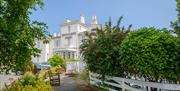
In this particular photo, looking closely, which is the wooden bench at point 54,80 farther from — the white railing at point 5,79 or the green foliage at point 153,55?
the green foliage at point 153,55

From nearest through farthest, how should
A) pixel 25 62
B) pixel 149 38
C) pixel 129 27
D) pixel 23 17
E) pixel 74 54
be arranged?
pixel 23 17, pixel 25 62, pixel 149 38, pixel 129 27, pixel 74 54

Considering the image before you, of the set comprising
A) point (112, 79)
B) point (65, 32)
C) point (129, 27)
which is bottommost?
point (112, 79)

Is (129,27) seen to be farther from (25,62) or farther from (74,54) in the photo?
(74,54)

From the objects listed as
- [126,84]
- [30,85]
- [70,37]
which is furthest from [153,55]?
[70,37]

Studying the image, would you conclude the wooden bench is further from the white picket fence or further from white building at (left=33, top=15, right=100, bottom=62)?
white building at (left=33, top=15, right=100, bottom=62)

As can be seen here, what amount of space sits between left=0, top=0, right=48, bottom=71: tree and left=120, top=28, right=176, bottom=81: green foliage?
415 centimetres

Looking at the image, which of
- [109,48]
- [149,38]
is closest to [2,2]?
[149,38]

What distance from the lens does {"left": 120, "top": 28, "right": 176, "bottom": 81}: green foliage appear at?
14875 mm

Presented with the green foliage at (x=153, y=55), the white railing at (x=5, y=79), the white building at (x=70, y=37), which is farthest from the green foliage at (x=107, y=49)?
the white building at (x=70, y=37)

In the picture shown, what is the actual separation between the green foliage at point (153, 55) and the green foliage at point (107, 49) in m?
3.90

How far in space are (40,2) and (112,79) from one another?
767 cm

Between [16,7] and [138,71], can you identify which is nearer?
[16,7]

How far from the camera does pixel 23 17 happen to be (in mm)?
12906

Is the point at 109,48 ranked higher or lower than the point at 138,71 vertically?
higher
